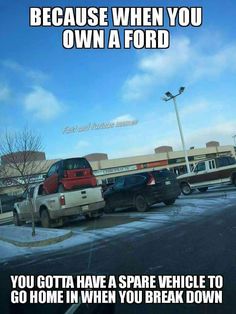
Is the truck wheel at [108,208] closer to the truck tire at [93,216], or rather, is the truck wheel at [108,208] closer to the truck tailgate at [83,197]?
the truck tire at [93,216]

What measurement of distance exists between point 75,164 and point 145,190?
325 centimetres

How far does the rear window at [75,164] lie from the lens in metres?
13.0

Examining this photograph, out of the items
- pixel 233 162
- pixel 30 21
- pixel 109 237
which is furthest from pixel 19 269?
pixel 233 162

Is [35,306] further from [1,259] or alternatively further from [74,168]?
[74,168]

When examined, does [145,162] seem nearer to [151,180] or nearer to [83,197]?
[151,180]

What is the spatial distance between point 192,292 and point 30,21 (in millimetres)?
6770

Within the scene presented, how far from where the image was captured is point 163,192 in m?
14.9

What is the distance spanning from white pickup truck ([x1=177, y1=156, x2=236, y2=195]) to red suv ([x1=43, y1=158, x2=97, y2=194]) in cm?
980

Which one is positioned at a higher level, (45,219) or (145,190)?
(145,190)

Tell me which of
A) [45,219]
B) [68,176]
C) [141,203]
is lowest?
[45,219]

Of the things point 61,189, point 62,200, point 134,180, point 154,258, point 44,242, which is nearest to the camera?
point 154,258

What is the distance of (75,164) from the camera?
43.6 ft

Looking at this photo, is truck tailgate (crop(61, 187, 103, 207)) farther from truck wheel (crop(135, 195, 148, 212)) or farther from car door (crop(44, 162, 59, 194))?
truck wheel (crop(135, 195, 148, 212))

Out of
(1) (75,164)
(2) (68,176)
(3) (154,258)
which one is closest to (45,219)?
(2) (68,176)
